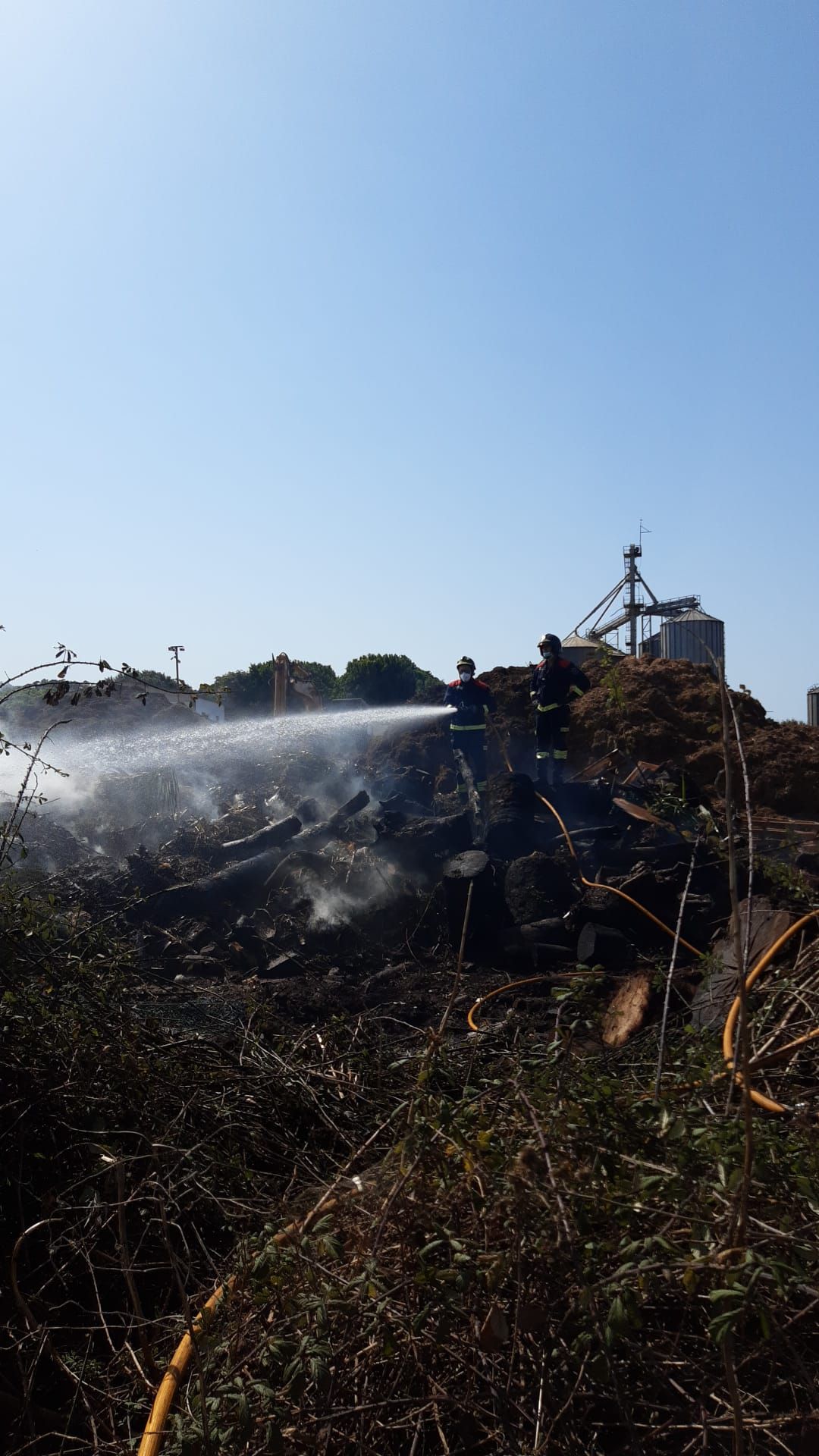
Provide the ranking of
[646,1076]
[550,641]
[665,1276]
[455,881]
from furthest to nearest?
[550,641] → [455,881] → [646,1076] → [665,1276]

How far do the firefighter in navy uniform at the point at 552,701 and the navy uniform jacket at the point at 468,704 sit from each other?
777mm

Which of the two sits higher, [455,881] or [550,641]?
[550,641]

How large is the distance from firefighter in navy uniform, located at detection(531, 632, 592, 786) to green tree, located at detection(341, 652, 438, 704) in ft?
59.9

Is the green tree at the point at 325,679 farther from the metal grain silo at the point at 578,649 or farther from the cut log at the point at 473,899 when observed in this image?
the cut log at the point at 473,899

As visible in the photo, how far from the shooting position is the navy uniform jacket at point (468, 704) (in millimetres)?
12359

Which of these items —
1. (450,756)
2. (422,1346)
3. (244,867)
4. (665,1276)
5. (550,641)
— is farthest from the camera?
(450,756)

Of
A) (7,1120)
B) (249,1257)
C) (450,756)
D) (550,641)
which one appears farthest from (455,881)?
(450,756)

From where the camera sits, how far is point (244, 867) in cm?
995

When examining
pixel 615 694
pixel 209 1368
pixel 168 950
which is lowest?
pixel 168 950

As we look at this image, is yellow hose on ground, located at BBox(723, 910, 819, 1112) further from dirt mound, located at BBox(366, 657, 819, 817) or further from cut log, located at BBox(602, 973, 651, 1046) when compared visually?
dirt mound, located at BBox(366, 657, 819, 817)

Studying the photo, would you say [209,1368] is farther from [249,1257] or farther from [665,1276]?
[665,1276]

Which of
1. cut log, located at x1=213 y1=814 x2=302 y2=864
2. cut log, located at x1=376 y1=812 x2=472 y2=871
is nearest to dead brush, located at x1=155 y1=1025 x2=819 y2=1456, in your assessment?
cut log, located at x1=376 y1=812 x2=472 y2=871

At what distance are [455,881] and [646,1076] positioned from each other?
5310 mm

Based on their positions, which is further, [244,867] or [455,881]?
[244,867]
